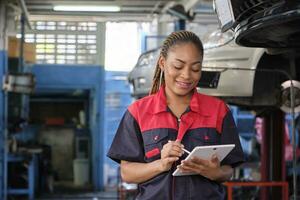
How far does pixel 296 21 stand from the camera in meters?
2.34

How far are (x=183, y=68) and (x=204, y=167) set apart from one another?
1.36 feet

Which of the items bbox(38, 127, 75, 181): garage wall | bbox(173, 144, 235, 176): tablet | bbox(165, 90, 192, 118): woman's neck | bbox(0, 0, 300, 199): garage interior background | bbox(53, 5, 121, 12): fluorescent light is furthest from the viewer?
bbox(38, 127, 75, 181): garage wall

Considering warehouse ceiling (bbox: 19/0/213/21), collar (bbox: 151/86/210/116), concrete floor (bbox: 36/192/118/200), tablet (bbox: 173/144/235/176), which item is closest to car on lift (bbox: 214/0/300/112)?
collar (bbox: 151/86/210/116)

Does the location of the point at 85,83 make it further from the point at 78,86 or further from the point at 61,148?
the point at 61,148

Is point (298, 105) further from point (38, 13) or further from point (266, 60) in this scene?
point (38, 13)

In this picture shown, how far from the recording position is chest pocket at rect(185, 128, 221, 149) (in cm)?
222

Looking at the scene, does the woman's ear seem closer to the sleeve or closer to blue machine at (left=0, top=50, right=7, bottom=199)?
the sleeve

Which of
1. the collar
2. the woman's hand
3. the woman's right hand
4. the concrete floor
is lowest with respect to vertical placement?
the concrete floor

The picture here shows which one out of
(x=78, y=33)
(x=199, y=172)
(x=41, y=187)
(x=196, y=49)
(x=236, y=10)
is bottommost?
(x=41, y=187)

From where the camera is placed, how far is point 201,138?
2230 mm

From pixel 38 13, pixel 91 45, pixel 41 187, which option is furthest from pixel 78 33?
pixel 41 187

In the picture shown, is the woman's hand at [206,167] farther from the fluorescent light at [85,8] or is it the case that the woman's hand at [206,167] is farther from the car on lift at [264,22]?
the fluorescent light at [85,8]

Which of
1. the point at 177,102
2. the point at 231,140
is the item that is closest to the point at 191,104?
the point at 177,102

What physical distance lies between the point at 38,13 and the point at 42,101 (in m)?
4.12
